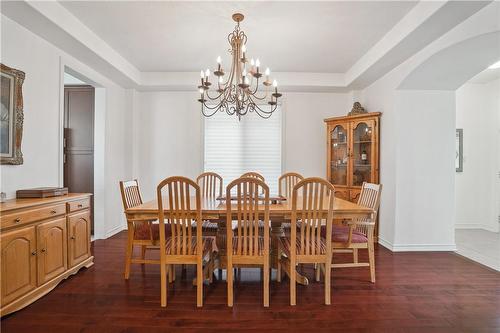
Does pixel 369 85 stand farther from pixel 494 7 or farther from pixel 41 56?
pixel 41 56

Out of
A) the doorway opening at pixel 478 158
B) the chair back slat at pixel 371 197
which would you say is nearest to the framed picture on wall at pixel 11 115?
the chair back slat at pixel 371 197

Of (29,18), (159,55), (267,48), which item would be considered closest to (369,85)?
(267,48)

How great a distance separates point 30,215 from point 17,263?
1.20 feet

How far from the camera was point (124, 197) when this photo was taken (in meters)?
2.77

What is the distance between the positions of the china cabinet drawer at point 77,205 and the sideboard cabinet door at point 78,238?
0.20 feet

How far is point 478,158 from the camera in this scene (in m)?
5.00

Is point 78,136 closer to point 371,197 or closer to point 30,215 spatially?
point 30,215

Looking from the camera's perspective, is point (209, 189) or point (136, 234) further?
point (209, 189)

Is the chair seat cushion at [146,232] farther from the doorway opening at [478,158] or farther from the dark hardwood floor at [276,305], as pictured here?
the doorway opening at [478,158]

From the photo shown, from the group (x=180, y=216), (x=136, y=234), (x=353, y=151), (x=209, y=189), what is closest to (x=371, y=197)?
(x=353, y=151)

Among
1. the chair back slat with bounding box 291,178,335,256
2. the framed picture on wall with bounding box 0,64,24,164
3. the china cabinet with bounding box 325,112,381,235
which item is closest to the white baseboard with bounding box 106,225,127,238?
the framed picture on wall with bounding box 0,64,24,164

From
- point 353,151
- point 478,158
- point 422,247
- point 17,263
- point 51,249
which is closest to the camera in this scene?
point 17,263

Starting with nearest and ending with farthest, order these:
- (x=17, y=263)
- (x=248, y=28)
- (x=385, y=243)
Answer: (x=17, y=263), (x=248, y=28), (x=385, y=243)

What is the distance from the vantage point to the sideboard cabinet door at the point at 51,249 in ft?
7.73
